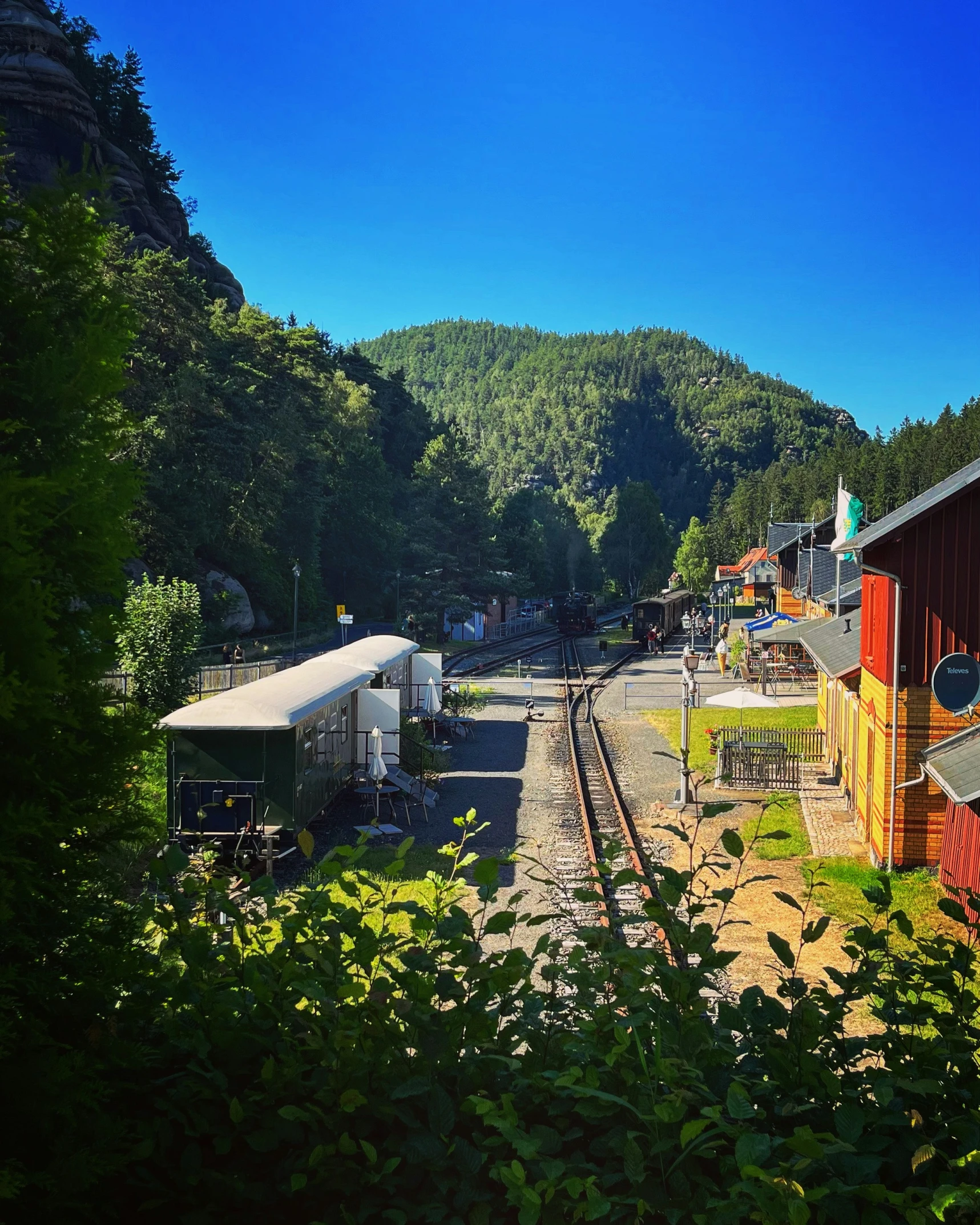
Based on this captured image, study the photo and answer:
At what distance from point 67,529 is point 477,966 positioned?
7.22 ft

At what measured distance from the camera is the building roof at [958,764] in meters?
12.1

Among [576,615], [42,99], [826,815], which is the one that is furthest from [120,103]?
[826,815]

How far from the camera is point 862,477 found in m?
119

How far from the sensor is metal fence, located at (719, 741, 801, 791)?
72.6 feet

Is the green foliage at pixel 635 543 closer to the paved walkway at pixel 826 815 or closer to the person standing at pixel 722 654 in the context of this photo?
the person standing at pixel 722 654

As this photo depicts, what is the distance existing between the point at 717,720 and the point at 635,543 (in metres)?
102

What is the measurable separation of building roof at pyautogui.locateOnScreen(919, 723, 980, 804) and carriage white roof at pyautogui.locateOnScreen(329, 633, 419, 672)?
11.8m

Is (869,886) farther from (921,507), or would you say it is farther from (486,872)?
(486,872)

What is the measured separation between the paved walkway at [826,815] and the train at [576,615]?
143 feet

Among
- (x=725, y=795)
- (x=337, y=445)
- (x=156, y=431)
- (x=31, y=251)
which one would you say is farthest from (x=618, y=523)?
(x=31, y=251)

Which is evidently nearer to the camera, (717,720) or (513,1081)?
(513,1081)

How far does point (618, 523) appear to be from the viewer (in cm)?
13362

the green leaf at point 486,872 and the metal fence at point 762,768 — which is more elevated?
the green leaf at point 486,872

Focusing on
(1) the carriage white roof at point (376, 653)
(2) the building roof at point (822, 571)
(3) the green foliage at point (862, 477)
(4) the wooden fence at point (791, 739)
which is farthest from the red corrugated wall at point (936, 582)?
(3) the green foliage at point (862, 477)
